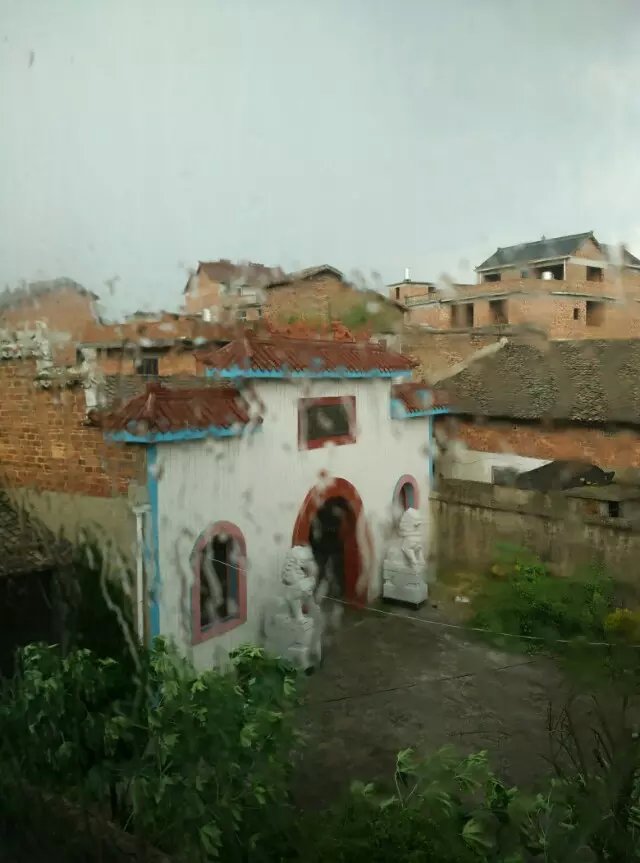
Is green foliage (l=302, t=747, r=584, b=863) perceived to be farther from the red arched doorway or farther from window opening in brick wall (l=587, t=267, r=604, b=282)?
window opening in brick wall (l=587, t=267, r=604, b=282)

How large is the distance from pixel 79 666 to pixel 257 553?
527 millimetres

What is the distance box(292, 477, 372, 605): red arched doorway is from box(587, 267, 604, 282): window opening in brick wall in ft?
2.30

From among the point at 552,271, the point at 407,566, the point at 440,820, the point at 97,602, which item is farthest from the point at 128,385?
the point at 440,820

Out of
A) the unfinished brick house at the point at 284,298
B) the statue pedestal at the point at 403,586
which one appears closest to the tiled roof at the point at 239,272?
the unfinished brick house at the point at 284,298

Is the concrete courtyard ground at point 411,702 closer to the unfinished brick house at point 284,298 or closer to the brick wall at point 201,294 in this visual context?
the unfinished brick house at point 284,298

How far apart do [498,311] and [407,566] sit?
22.9 inches

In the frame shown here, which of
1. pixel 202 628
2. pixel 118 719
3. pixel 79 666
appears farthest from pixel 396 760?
pixel 79 666

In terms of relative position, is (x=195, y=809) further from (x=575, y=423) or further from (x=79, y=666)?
(x=575, y=423)

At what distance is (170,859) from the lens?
4.89ft

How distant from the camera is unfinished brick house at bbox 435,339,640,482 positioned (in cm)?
127

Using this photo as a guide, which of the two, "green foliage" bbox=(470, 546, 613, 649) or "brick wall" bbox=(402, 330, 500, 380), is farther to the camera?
"brick wall" bbox=(402, 330, 500, 380)

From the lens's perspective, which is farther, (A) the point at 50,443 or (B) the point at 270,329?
(A) the point at 50,443

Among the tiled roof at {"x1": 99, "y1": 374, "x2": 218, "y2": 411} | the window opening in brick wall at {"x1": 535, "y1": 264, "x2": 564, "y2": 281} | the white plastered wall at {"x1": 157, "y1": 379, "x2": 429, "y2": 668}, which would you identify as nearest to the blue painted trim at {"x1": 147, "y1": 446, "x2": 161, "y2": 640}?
the white plastered wall at {"x1": 157, "y1": 379, "x2": 429, "y2": 668}

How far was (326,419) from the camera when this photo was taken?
1.64 metres
